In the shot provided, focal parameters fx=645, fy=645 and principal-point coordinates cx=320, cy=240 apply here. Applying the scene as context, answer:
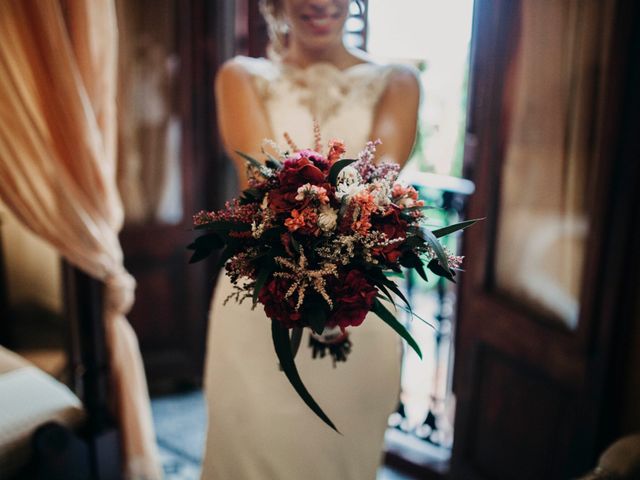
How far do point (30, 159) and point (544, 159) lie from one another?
1.66 meters

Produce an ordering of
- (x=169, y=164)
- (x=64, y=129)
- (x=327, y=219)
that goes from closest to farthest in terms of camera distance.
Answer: (x=327, y=219) → (x=64, y=129) → (x=169, y=164)

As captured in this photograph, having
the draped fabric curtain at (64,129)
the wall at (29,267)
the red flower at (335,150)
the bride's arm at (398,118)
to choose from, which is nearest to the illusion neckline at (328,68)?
the bride's arm at (398,118)

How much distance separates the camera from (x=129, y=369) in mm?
2338

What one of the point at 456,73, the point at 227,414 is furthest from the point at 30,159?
the point at 456,73

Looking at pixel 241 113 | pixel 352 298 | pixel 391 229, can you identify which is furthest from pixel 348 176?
pixel 241 113

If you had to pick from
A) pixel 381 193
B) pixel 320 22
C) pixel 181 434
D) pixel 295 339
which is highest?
pixel 320 22

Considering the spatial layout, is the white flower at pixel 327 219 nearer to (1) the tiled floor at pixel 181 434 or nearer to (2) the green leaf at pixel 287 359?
(2) the green leaf at pixel 287 359

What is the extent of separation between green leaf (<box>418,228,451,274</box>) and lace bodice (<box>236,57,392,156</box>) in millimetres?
671

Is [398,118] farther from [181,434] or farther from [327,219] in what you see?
[181,434]

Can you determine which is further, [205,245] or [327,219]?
[205,245]

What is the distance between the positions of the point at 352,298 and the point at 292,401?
2.04 ft

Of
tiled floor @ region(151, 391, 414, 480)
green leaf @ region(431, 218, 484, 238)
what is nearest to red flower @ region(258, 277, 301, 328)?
green leaf @ region(431, 218, 484, 238)

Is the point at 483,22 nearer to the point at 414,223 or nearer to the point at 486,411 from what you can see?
the point at 414,223

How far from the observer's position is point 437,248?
1.28m
